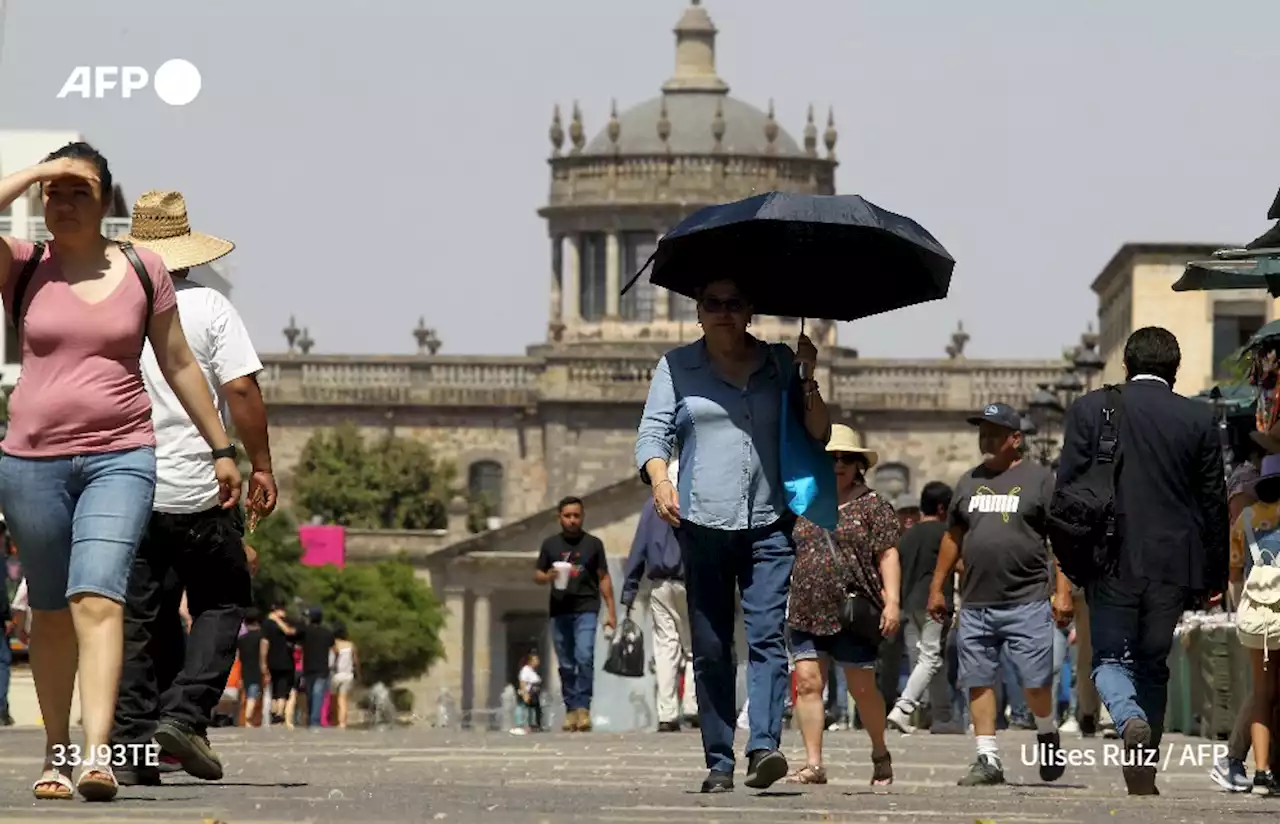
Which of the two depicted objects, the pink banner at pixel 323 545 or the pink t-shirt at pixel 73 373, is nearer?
the pink t-shirt at pixel 73 373

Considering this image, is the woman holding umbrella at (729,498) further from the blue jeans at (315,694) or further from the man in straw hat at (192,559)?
the blue jeans at (315,694)

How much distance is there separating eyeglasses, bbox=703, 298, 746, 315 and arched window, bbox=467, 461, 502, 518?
9825 centimetres

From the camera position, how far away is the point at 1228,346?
62375mm

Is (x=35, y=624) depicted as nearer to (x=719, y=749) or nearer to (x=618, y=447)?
(x=719, y=749)

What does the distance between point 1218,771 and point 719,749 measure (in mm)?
2578

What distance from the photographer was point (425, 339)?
11525 cm

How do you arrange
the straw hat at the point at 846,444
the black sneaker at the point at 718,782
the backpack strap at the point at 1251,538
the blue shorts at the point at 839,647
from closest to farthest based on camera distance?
1. the black sneaker at the point at 718,782
2. the backpack strap at the point at 1251,538
3. the blue shorts at the point at 839,647
4. the straw hat at the point at 846,444

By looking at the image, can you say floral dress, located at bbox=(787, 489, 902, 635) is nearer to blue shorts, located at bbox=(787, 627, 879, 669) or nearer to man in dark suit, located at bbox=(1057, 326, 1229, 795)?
blue shorts, located at bbox=(787, 627, 879, 669)

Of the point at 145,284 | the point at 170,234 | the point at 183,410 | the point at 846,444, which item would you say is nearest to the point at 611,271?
the point at 846,444

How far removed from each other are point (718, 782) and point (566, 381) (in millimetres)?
98838

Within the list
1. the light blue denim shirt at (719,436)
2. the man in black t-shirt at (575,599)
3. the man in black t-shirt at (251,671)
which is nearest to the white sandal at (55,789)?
the light blue denim shirt at (719,436)

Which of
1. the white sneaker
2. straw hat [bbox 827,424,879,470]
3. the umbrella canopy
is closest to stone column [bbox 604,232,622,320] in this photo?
the white sneaker

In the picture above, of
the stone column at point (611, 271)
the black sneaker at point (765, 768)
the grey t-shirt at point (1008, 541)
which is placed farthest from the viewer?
the stone column at point (611, 271)

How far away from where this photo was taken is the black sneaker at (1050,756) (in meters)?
15.6
